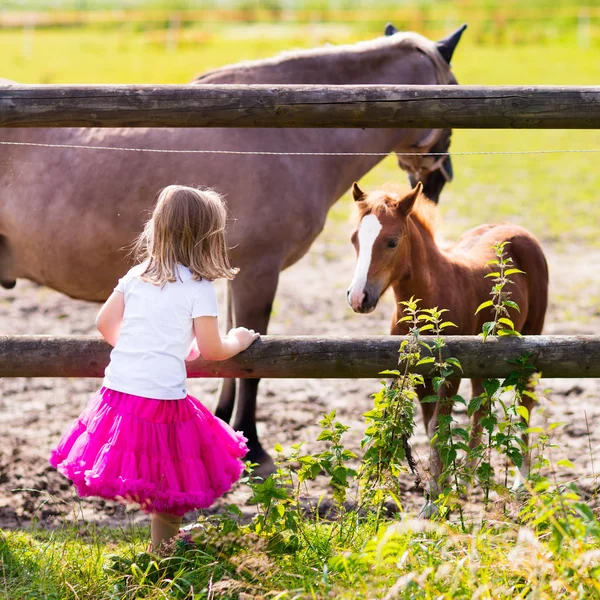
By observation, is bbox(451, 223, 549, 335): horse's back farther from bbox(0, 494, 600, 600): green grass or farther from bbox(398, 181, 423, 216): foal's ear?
bbox(0, 494, 600, 600): green grass

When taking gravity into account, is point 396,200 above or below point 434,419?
above

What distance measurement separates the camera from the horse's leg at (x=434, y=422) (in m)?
3.15

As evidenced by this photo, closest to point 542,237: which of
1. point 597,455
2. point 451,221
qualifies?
point 451,221

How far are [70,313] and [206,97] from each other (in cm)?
454

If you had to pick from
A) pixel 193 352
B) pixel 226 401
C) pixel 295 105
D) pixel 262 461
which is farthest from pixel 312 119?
pixel 226 401

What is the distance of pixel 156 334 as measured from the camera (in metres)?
2.88

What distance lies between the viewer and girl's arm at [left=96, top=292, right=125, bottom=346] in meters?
2.94

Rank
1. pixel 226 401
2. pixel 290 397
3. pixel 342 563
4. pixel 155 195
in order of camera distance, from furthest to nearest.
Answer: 1. pixel 290 397
2. pixel 226 401
3. pixel 155 195
4. pixel 342 563

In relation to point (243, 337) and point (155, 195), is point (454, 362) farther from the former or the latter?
point (155, 195)

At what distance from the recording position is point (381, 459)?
3.05 meters

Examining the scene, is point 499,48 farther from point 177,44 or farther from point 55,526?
point 55,526

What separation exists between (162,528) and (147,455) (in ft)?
1.03

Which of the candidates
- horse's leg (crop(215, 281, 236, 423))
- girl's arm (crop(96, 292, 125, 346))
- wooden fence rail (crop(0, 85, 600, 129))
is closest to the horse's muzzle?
wooden fence rail (crop(0, 85, 600, 129))

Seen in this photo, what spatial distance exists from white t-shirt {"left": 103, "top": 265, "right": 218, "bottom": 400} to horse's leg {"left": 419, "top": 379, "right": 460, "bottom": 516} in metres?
0.95
